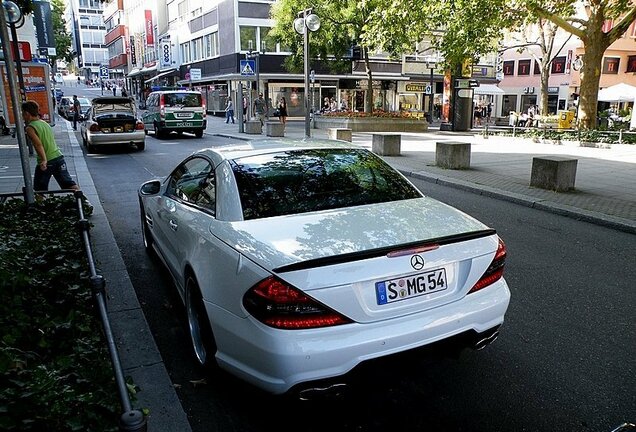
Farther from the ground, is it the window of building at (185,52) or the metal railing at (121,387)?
the window of building at (185,52)

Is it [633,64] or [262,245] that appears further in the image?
[633,64]

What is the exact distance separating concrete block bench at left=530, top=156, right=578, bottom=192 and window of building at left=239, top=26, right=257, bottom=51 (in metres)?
33.4

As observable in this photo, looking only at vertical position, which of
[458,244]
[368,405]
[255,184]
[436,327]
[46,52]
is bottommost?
[368,405]

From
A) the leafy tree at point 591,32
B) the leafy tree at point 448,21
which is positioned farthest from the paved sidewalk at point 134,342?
the leafy tree at point 591,32

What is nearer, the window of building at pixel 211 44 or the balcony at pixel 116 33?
the window of building at pixel 211 44

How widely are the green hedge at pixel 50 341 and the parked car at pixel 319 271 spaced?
0.71 m

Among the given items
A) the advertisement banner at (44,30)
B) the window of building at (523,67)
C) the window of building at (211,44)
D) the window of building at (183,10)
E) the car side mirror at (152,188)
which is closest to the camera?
the car side mirror at (152,188)

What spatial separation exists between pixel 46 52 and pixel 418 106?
32406mm

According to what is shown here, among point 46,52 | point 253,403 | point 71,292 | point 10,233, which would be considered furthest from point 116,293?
point 46,52

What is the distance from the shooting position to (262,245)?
2.96 m

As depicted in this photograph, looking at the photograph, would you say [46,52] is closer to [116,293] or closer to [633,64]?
[116,293]

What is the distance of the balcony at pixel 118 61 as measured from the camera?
3248 inches

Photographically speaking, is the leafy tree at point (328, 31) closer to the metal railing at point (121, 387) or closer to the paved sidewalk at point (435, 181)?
the paved sidewalk at point (435, 181)

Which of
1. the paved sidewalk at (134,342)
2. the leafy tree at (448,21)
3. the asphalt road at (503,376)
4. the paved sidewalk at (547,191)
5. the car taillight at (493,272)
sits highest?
the leafy tree at (448,21)
